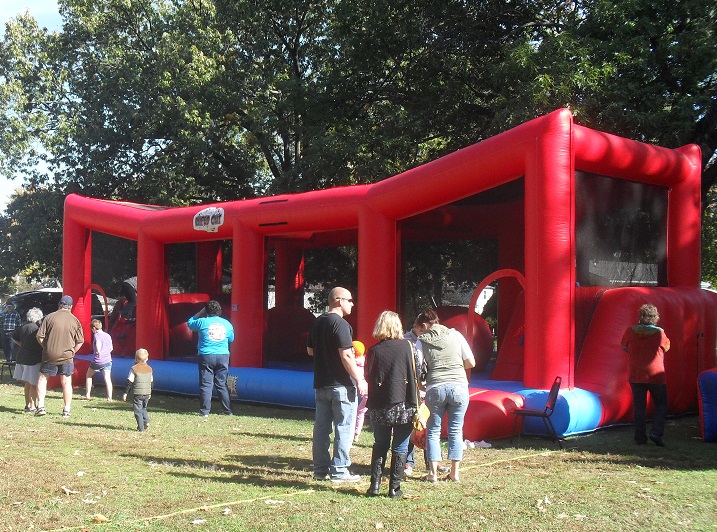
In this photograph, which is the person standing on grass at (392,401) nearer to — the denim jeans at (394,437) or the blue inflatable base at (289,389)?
the denim jeans at (394,437)

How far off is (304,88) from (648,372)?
13176mm

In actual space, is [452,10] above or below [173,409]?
above

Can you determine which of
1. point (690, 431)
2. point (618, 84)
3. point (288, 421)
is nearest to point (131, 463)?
point (288, 421)

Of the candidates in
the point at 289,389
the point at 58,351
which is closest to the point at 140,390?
the point at 58,351

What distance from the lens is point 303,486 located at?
6.51m

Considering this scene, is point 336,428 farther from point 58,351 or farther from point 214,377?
point 58,351

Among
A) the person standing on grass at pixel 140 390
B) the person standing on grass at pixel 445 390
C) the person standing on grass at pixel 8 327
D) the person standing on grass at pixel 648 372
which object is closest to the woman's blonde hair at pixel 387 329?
the person standing on grass at pixel 445 390

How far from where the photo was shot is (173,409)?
11.9 m

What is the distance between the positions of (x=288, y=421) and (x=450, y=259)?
4685mm

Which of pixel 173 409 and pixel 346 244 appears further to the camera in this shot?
pixel 346 244

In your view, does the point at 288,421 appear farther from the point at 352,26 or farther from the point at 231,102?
the point at 231,102

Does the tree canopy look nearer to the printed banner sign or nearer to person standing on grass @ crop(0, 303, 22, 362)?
person standing on grass @ crop(0, 303, 22, 362)

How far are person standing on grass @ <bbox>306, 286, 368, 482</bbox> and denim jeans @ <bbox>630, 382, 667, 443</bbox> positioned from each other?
3315 millimetres

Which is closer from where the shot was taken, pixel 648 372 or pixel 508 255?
pixel 648 372
